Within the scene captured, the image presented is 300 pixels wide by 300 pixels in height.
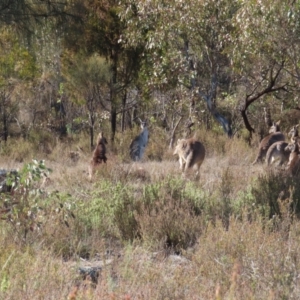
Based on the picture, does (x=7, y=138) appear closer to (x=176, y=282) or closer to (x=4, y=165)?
(x=4, y=165)

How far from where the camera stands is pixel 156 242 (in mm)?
6977

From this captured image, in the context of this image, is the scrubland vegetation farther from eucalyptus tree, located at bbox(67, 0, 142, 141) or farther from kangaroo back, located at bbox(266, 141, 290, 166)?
kangaroo back, located at bbox(266, 141, 290, 166)

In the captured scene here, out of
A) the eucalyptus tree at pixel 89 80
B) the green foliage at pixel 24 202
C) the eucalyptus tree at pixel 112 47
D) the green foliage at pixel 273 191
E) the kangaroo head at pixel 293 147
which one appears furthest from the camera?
the eucalyptus tree at pixel 112 47

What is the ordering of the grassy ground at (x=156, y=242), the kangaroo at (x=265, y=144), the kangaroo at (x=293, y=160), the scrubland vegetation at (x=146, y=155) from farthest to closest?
the kangaroo at (x=265, y=144) → the kangaroo at (x=293, y=160) → the scrubland vegetation at (x=146, y=155) → the grassy ground at (x=156, y=242)

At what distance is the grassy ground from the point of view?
16.0ft

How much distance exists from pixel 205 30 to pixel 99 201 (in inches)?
342

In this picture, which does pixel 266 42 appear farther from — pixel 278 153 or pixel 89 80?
pixel 89 80

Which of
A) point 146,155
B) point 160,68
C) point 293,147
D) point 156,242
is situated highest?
point 160,68

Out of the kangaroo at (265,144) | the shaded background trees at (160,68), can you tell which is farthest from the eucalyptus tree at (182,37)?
the kangaroo at (265,144)

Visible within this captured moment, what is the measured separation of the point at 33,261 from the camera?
552cm

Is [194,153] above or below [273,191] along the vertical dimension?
above

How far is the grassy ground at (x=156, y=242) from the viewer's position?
4.88 meters

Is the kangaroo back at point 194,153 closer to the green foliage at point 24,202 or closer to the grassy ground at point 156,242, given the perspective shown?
the grassy ground at point 156,242

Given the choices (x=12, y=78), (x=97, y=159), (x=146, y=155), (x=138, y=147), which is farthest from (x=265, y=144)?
(x=12, y=78)
